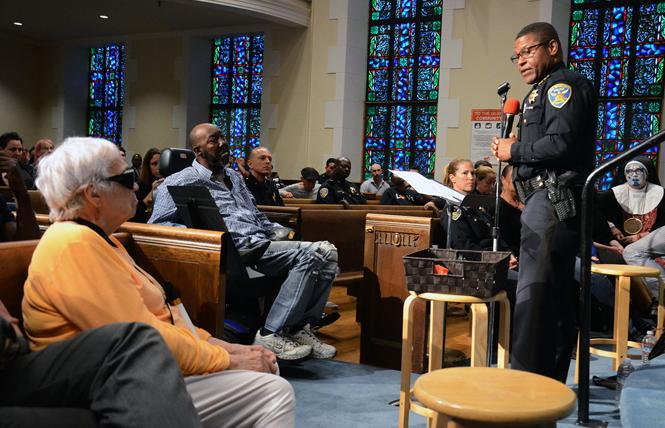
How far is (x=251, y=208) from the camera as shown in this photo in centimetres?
376

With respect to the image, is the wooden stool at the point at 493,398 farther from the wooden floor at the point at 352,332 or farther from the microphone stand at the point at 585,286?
the wooden floor at the point at 352,332

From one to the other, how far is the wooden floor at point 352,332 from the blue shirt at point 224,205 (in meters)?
0.88

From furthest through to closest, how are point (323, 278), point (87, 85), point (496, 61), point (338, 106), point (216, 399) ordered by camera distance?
point (87, 85) → point (338, 106) → point (496, 61) → point (323, 278) → point (216, 399)

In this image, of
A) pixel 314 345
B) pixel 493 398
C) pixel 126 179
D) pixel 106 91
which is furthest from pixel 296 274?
pixel 106 91

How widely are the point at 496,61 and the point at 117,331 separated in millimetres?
8095

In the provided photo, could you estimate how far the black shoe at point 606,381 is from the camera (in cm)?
343

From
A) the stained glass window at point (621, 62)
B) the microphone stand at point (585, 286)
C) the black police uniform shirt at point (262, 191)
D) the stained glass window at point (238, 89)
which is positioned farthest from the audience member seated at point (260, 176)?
the stained glass window at point (238, 89)

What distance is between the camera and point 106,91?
13.4 metres

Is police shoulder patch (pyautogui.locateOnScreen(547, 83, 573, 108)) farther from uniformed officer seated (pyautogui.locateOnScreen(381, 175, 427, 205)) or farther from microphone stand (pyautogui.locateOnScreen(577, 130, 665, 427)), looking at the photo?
uniformed officer seated (pyautogui.locateOnScreen(381, 175, 427, 205))

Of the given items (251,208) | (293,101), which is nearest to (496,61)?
(293,101)

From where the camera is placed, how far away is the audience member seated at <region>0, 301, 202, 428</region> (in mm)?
1380

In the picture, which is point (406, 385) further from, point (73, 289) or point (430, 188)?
point (73, 289)

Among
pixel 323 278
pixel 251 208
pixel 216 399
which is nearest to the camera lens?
pixel 216 399

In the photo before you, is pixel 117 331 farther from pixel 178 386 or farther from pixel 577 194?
pixel 577 194
